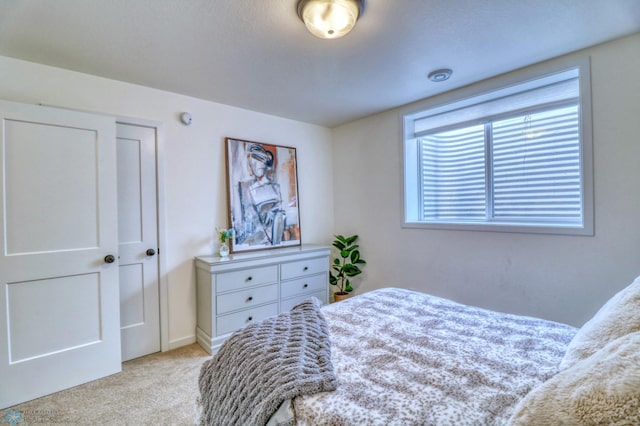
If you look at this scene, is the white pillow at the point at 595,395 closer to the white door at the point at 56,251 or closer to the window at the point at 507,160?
the window at the point at 507,160

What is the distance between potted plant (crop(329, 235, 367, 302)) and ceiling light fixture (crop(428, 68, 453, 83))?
1996 millimetres

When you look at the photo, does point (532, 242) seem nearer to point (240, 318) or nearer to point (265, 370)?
point (265, 370)

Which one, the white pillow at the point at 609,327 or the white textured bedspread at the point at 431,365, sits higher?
the white pillow at the point at 609,327

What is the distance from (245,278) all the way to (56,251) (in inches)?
55.9

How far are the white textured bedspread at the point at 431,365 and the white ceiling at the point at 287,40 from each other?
177 cm

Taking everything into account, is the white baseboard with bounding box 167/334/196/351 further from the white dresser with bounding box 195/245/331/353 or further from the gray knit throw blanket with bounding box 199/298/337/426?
the gray knit throw blanket with bounding box 199/298/337/426

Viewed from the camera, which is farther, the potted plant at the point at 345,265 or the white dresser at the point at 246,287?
the potted plant at the point at 345,265

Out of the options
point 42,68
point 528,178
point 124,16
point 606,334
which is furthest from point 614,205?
point 42,68

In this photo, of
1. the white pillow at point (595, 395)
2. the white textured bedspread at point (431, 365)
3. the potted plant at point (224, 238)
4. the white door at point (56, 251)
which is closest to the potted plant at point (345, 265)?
the potted plant at point (224, 238)

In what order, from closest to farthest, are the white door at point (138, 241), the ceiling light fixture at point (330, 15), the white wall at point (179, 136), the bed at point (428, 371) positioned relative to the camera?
the bed at point (428, 371), the ceiling light fixture at point (330, 15), the white wall at point (179, 136), the white door at point (138, 241)

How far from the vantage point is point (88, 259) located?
7.11ft

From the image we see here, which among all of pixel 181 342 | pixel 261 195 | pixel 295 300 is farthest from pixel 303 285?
pixel 181 342

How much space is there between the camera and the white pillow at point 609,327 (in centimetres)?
92

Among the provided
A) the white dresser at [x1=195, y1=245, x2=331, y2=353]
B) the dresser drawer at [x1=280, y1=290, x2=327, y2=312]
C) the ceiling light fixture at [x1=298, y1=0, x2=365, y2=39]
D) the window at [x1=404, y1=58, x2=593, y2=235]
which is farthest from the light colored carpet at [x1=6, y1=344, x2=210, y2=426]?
the window at [x1=404, y1=58, x2=593, y2=235]
